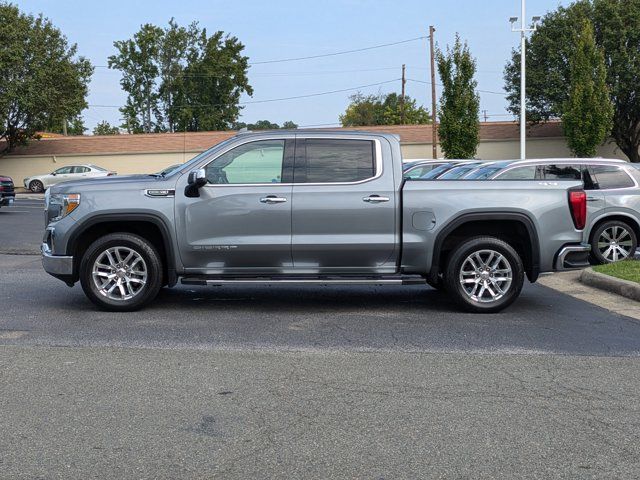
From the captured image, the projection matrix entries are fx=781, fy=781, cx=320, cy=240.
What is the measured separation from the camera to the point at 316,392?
5.58m

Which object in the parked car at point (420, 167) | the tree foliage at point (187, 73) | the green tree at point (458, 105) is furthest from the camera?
the tree foliage at point (187, 73)

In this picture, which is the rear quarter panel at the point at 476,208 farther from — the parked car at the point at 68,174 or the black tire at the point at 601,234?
the parked car at the point at 68,174

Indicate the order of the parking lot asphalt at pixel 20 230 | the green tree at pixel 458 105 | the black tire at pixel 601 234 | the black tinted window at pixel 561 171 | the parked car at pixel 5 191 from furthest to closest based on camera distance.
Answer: the green tree at pixel 458 105, the parked car at pixel 5 191, the parking lot asphalt at pixel 20 230, the black tinted window at pixel 561 171, the black tire at pixel 601 234

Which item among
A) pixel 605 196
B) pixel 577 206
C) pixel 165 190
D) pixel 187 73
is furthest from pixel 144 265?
pixel 187 73

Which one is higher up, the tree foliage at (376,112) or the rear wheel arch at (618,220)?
the tree foliage at (376,112)

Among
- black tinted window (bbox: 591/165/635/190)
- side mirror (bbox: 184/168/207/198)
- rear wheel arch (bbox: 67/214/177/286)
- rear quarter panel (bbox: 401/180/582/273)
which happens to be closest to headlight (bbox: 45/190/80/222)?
rear wheel arch (bbox: 67/214/177/286)

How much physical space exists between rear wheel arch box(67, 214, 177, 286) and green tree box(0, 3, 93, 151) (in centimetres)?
3696

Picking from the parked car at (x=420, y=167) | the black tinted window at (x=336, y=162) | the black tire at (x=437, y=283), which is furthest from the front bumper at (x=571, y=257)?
the parked car at (x=420, y=167)

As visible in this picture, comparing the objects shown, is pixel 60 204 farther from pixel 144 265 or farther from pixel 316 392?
pixel 316 392

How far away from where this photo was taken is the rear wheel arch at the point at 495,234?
8523 millimetres

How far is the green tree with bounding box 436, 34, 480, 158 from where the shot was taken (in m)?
37.8

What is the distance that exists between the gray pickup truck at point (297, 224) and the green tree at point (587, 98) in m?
32.5

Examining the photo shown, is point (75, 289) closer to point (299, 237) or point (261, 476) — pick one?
point (299, 237)

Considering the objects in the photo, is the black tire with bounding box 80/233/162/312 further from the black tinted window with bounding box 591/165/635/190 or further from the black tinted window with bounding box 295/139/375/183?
the black tinted window with bounding box 591/165/635/190
